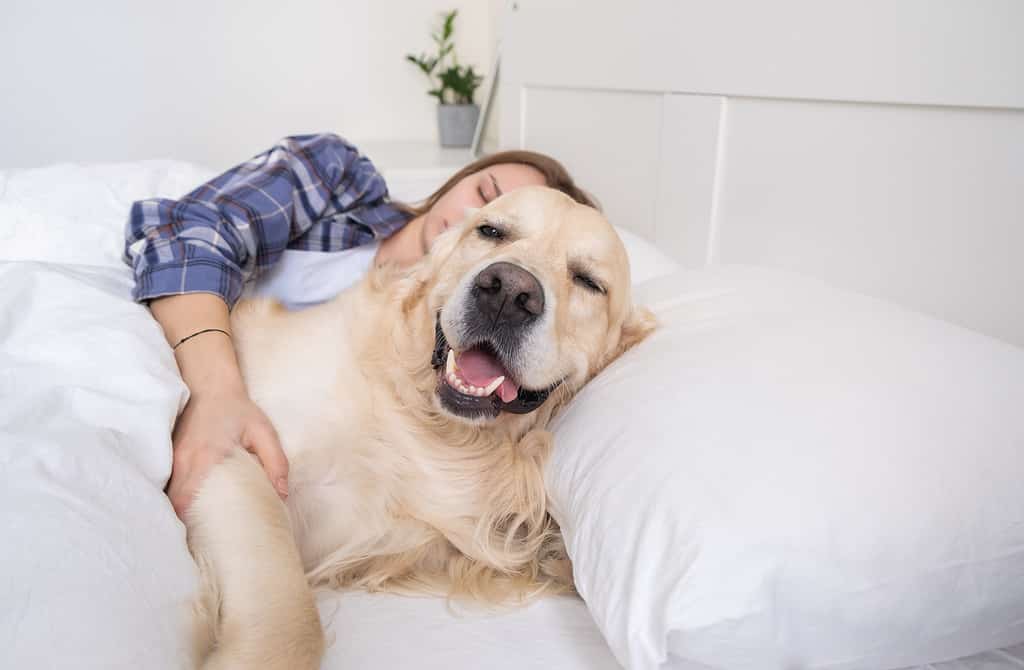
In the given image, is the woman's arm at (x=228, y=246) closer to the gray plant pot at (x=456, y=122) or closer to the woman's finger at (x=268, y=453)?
the woman's finger at (x=268, y=453)

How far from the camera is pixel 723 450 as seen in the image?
812 millimetres

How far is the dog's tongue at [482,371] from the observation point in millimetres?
1112

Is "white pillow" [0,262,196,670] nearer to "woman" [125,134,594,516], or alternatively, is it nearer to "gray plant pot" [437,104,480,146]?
"woman" [125,134,594,516]

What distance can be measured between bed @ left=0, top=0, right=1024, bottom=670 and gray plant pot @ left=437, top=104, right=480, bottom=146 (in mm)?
1965

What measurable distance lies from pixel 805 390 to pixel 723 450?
14 centimetres

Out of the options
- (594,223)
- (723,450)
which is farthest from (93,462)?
(594,223)

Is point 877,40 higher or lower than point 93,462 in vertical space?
higher

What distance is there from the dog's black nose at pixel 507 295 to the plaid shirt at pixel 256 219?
64 cm

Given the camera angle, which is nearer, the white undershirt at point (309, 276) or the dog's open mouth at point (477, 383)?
the dog's open mouth at point (477, 383)

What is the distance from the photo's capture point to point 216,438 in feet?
3.53

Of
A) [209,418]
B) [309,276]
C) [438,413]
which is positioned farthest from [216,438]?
[309,276]

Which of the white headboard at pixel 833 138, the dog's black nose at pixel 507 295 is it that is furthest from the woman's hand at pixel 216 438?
the white headboard at pixel 833 138

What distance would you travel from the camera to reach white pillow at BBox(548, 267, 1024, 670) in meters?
0.71

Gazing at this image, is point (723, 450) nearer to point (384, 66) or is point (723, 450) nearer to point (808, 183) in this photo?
point (808, 183)
